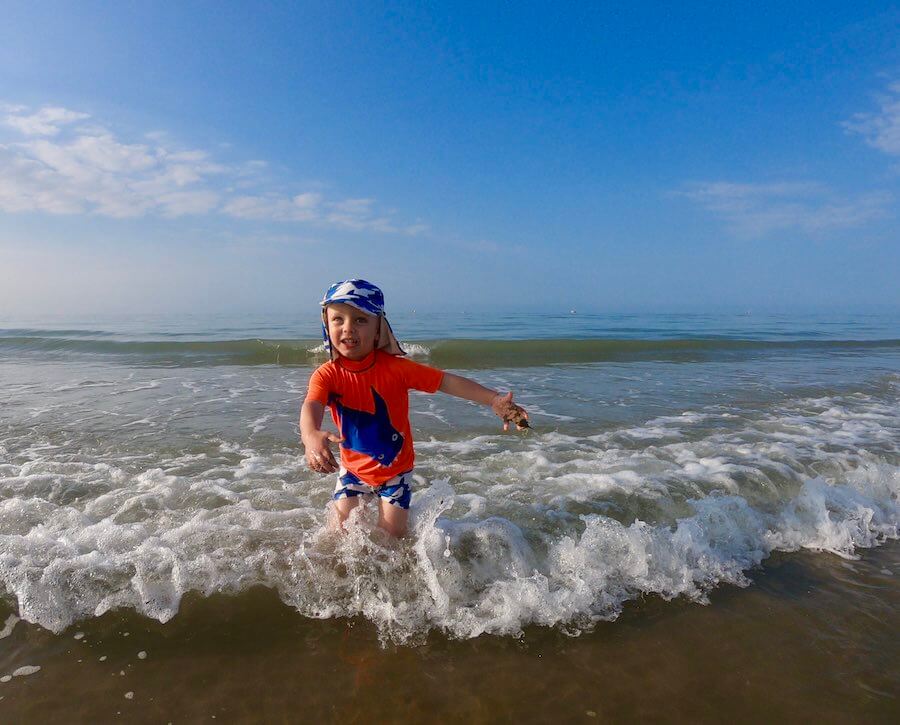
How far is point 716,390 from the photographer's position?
9633 millimetres

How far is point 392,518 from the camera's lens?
134 inches

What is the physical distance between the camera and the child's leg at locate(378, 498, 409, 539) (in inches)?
134

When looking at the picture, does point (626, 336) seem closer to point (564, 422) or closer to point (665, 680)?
point (564, 422)

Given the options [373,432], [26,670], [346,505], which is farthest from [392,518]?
[26,670]

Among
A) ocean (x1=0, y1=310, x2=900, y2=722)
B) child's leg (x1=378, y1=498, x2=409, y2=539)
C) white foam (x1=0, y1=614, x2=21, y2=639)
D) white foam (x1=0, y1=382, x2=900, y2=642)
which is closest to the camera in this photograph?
ocean (x1=0, y1=310, x2=900, y2=722)

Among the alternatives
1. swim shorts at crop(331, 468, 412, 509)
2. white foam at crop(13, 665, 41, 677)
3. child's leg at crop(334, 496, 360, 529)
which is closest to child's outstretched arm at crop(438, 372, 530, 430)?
swim shorts at crop(331, 468, 412, 509)

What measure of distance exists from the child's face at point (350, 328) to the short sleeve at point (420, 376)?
279mm

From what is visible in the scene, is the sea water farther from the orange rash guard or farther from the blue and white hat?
the blue and white hat

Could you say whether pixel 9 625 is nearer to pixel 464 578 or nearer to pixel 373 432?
pixel 373 432

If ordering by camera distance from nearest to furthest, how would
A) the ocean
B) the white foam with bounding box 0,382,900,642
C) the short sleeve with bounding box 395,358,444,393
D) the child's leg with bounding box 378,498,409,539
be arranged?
1. the ocean
2. the white foam with bounding box 0,382,900,642
3. the short sleeve with bounding box 395,358,444,393
4. the child's leg with bounding box 378,498,409,539

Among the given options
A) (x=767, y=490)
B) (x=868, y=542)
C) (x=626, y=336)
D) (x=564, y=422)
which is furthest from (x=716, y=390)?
(x=626, y=336)

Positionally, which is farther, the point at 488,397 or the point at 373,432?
the point at 373,432

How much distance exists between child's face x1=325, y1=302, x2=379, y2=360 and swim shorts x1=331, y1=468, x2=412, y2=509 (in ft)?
2.81

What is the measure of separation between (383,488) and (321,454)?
3.27 ft
